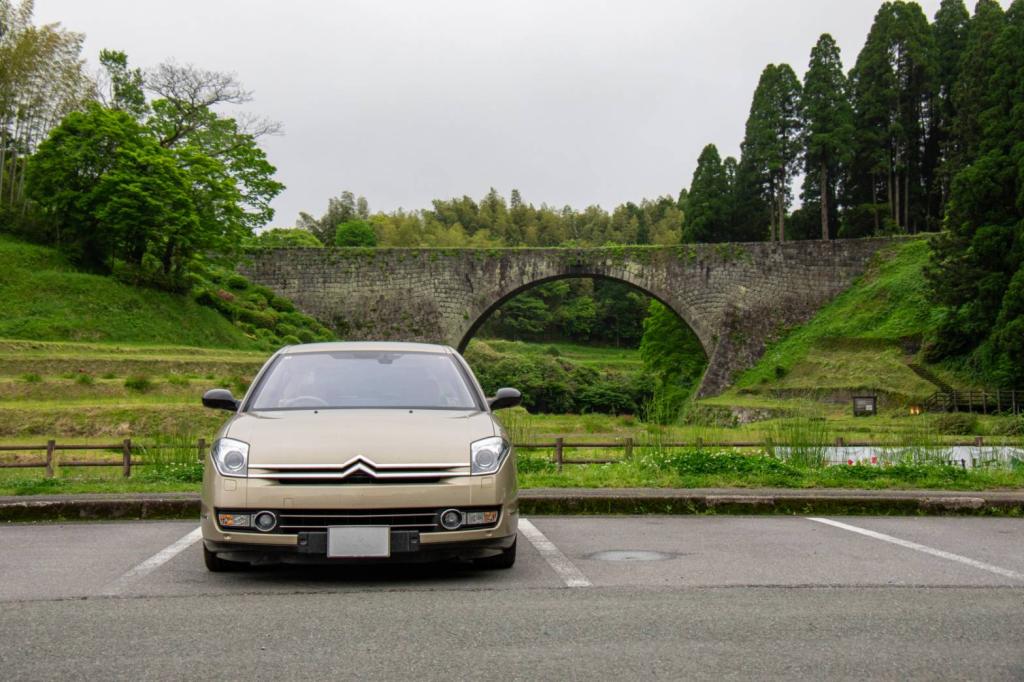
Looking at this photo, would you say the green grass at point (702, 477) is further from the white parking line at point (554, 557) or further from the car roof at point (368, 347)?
the car roof at point (368, 347)

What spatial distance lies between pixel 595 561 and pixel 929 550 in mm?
2271

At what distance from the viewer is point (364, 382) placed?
20.7 ft

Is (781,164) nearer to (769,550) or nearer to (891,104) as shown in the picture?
(891,104)

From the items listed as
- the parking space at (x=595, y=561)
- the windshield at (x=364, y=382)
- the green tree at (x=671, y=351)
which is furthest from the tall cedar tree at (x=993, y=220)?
the windshield at (x=364, y=382)

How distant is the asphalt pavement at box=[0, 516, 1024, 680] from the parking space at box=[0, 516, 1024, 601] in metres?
0.03

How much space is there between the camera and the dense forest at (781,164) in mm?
31438

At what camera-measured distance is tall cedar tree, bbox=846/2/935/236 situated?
162 ft

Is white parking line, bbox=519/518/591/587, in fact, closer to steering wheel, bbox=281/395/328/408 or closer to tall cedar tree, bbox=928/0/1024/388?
steering wheel, bbox=281/395/328/408

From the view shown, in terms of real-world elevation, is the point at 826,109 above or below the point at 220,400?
above

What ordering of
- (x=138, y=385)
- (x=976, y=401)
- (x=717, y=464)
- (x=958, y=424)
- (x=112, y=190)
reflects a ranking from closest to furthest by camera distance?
(x=717, y=464) < (x=138, y=385) < (x=958, y=424) < (x=976, y=401) < (x=112, y=190)

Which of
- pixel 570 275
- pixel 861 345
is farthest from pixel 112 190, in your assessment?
pixel 861 345

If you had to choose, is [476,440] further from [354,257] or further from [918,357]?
[354,257]

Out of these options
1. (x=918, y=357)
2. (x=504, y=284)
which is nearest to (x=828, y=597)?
(x=918, y=357)

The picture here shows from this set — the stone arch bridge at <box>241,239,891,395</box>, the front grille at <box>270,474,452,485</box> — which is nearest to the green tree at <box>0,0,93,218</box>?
the stone arch bridge at <box>241,239,891,395</box>
